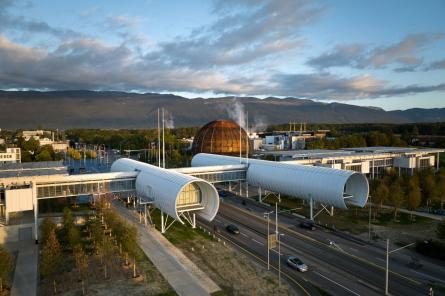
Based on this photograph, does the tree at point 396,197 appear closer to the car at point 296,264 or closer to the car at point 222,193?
the car at point 296,264

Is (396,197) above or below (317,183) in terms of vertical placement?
below

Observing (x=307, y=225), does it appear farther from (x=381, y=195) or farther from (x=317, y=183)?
(x=381, y=195)

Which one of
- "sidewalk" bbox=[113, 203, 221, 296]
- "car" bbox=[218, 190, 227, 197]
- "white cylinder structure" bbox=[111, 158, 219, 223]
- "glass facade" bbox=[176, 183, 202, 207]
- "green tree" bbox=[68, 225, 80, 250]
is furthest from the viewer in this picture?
"car" bbox=[218, 190, 227, 197]

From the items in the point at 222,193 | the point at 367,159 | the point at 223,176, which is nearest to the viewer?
the point at 223,176

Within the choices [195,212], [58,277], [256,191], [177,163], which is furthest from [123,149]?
[58,277]

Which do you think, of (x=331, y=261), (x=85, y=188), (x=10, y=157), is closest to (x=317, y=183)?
(x=331, y=261)

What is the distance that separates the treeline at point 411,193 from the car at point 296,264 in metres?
27.8

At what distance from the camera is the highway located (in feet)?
116

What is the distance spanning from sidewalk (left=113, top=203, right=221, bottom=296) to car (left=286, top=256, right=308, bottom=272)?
30.0 ft

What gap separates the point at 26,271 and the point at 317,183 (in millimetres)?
40493

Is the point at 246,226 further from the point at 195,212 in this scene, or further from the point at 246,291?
the point at 246,291

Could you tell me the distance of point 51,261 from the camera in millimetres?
35562

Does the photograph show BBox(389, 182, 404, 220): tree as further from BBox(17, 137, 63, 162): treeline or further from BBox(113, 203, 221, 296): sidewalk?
BBox(17, 137, 63, 162): treeline

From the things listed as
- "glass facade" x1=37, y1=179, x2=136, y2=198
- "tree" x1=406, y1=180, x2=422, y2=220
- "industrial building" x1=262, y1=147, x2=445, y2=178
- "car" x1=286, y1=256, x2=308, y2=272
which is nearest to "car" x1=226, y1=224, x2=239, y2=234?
"car" x1=286, y1=256, x2=308, y2=272
